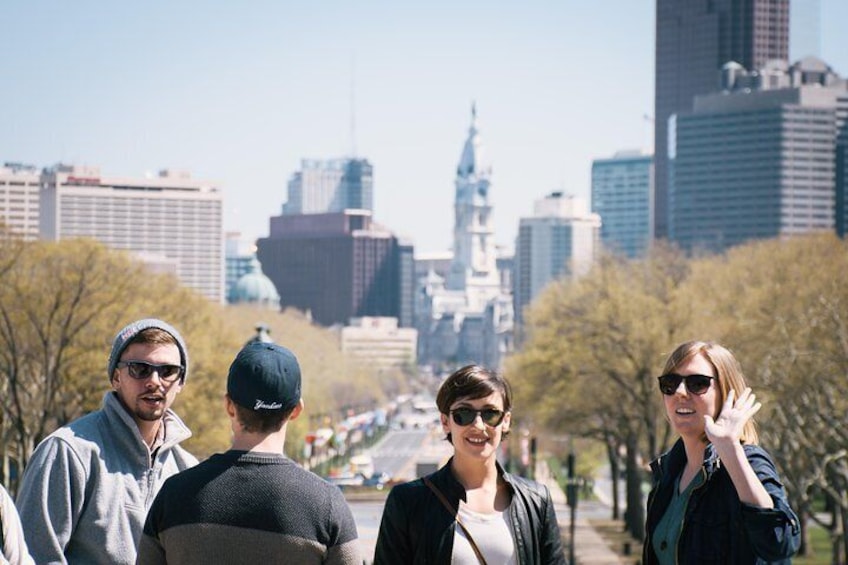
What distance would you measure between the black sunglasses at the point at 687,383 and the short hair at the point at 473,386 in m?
0.67

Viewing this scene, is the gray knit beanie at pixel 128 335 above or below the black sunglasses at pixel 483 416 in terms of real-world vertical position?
above

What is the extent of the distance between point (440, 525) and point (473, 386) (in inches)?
23.0

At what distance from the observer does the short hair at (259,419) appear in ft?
22.6

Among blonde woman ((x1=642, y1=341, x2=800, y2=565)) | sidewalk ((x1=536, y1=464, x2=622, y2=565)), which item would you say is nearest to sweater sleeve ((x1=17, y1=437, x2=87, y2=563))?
blonde woman ((x1=642, y1=341, x2=800, y2=565))

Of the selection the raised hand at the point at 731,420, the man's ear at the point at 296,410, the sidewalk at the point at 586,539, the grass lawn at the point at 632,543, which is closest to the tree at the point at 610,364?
the grass lawn at the point at 632,543

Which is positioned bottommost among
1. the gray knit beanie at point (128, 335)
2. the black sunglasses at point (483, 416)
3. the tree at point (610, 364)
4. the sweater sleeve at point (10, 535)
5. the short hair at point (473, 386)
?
the tree at point (610, 364)

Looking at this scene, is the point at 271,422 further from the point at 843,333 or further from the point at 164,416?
the point at 843,333

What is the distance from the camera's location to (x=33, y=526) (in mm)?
7707

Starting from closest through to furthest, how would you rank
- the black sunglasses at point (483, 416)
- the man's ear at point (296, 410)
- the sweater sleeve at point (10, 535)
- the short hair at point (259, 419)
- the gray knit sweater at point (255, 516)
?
1. the sweater sleeve at point (10, 535)
2. the gray knit sweater at point (255, 516)
3. the short hair at point (259, 419)
4. the man's ear at point (296, 410)
5. the black sunglasses at point (483, 416)

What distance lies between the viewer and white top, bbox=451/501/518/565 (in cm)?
730

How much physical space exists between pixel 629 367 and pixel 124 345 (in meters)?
47.4

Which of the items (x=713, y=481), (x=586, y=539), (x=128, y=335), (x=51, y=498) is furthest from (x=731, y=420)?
(x=586, y=539)

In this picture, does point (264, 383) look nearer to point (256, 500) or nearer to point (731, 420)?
point (256, 500)

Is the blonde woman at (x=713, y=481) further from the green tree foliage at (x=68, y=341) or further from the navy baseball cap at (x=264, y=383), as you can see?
the green tree foliage at (x=68, y=341)
